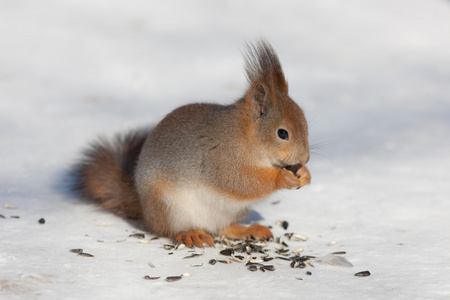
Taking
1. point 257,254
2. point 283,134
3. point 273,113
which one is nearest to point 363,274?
point 257,254

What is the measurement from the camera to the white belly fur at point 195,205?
2792 millimetres

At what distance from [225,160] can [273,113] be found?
11.1 inches

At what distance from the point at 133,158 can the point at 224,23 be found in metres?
2.89

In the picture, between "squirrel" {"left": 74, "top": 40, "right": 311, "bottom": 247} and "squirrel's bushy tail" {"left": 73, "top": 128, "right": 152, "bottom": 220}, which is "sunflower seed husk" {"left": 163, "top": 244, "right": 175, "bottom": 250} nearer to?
"squirrel" {"left": 74, "top": 40, "right": 311, "bottom": 247}

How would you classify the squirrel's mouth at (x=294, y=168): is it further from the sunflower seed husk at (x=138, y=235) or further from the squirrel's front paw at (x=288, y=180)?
the sunflower seed husk at (x=138, y=235)

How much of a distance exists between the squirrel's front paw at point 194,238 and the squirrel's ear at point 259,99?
22.1 inches

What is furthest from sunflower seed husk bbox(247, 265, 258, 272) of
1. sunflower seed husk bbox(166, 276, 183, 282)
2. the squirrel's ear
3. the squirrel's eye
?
the squirrel's ear

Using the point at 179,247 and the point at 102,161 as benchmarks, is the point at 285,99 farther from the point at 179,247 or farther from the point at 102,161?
the point at 102,161

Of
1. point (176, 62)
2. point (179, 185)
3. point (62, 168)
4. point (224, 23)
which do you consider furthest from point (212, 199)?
point (224, 23)

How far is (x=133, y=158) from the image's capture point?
3309mm

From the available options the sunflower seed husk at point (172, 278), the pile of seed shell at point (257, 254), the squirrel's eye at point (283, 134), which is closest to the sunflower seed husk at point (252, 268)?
the pile of seed shell at point (257, 254)

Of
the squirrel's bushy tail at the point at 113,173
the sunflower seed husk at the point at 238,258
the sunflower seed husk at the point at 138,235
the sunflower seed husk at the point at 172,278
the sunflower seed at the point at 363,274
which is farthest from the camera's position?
the squirrel's bushy tail at the point at 113,173

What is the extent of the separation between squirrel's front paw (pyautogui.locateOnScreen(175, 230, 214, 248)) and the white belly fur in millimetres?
48

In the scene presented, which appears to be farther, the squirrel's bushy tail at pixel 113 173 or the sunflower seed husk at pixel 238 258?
the squirrel's bushy tail at pixel 113 173
